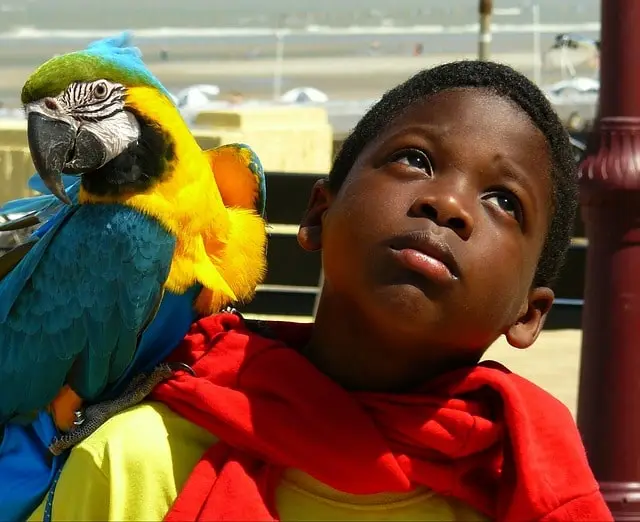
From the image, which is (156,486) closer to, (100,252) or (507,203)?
(507,203)

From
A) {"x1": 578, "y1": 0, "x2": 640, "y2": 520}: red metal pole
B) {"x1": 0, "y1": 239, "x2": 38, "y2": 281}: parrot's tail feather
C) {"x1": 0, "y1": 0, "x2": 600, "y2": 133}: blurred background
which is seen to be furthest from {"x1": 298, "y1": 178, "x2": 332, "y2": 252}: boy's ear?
{"x1": 0, "y1": 0, "x2": 600, "y2": 133}: blurred background

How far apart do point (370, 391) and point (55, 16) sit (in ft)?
138

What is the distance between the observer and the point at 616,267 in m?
2.81

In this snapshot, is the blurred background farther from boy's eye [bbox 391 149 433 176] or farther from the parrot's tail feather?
boy's eye [bbox 391 149 433 176]

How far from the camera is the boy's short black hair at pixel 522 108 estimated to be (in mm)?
1238

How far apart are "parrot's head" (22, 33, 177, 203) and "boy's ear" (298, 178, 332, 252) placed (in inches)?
30.3

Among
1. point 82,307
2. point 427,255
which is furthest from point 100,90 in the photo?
point 427,255

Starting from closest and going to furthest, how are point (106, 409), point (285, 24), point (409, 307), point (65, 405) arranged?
1. point (409, 307)
2. point (106, 409)
3. point (65, 405)
4. point (285, 24)

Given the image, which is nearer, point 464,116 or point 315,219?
point 464,116

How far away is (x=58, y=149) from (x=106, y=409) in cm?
51

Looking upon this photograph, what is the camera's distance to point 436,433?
116cm

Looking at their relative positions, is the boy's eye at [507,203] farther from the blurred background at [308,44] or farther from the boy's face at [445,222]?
the blurred background at [308,44]

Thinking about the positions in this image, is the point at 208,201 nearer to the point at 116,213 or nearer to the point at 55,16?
the point at 116,213

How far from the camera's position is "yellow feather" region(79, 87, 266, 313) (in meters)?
2.05
